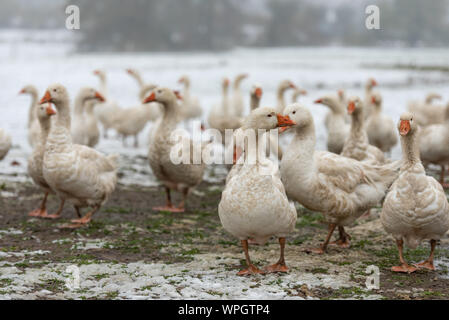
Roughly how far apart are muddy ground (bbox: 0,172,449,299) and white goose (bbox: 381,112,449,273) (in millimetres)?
422

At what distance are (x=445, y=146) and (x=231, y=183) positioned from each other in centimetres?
626

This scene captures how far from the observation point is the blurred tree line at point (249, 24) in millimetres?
57219

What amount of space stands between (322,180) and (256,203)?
1.56m

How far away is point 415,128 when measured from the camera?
6582 millimetres

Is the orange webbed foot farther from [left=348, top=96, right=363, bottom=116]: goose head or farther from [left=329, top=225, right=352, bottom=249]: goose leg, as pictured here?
[left=348, top=96, right=363, bottom=116]: goose head

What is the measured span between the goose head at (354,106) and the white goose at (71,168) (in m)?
3.90

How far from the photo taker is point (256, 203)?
586 centimetres


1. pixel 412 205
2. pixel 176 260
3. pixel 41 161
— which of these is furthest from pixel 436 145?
pixel 41 161

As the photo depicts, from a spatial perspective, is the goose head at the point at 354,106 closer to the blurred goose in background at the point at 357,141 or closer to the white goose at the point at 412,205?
the blurred goose in background at the point at 357,141

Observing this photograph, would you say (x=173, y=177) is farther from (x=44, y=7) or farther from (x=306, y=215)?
(x=44, y=7)

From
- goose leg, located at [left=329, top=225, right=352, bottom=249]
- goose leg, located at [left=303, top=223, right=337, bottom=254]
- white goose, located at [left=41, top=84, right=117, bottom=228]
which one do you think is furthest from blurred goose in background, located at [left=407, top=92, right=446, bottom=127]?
white goose, located at [left=41, top=84, right=117, bottom=228]

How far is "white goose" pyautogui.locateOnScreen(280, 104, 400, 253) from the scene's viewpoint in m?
7.09

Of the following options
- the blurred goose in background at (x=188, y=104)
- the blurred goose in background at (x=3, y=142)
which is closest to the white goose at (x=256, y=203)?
the blurred goose in background at (x=3, y=142)

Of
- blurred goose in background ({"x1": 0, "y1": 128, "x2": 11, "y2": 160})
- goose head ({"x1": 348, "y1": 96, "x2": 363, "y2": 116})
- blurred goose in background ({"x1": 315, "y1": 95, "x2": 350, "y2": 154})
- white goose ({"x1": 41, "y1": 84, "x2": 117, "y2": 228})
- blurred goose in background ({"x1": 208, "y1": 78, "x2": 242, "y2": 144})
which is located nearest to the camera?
white goose ({"x1": 41, "y1": 84, "x2": 117, "y2": 228})
